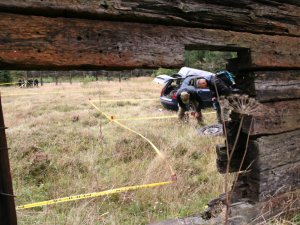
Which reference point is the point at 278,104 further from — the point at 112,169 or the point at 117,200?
the point at 112,169

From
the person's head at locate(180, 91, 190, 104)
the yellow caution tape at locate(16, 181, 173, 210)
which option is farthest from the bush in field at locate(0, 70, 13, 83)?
the yellow caution tape at locate(16, 181, 173, 210)

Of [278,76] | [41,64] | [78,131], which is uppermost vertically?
[41,64]

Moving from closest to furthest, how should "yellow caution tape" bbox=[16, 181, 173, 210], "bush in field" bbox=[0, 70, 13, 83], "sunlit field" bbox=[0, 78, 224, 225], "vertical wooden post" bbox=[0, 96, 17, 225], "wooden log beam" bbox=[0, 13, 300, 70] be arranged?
"wooden log beam" bbox=[0, 13, 300, 70], "vertical wooden post" bbox=[0, 96, 17, 225], "yellow caution tape" bbox=[16, 181, 173, 210], "sunlit field" bbox=[0, 78, 224, 225], "bush in field" bbox=[0, 70, 13, 83]

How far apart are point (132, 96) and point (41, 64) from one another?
13440mm

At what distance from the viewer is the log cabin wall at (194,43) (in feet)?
6.61

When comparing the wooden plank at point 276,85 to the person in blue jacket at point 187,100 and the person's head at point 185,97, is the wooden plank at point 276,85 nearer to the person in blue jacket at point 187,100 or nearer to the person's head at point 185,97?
the person in blue jacket at point 187,100

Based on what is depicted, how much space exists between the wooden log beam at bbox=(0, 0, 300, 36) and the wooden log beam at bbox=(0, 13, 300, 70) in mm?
49

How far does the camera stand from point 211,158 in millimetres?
5602

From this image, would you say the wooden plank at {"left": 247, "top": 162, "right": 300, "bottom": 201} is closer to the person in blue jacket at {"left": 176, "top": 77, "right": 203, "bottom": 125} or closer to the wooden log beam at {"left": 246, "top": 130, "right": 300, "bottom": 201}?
the wooden log beam at {"left": 246, "top": 130, "right": 300, "bottom": 201}

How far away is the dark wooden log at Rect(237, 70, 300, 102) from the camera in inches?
116

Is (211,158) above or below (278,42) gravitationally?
below

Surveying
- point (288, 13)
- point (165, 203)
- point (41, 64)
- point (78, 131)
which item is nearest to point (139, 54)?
point (41, 64)

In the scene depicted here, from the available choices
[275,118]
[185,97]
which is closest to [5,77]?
[185,97]

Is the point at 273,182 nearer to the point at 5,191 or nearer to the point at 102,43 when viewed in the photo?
the point at 102,43
